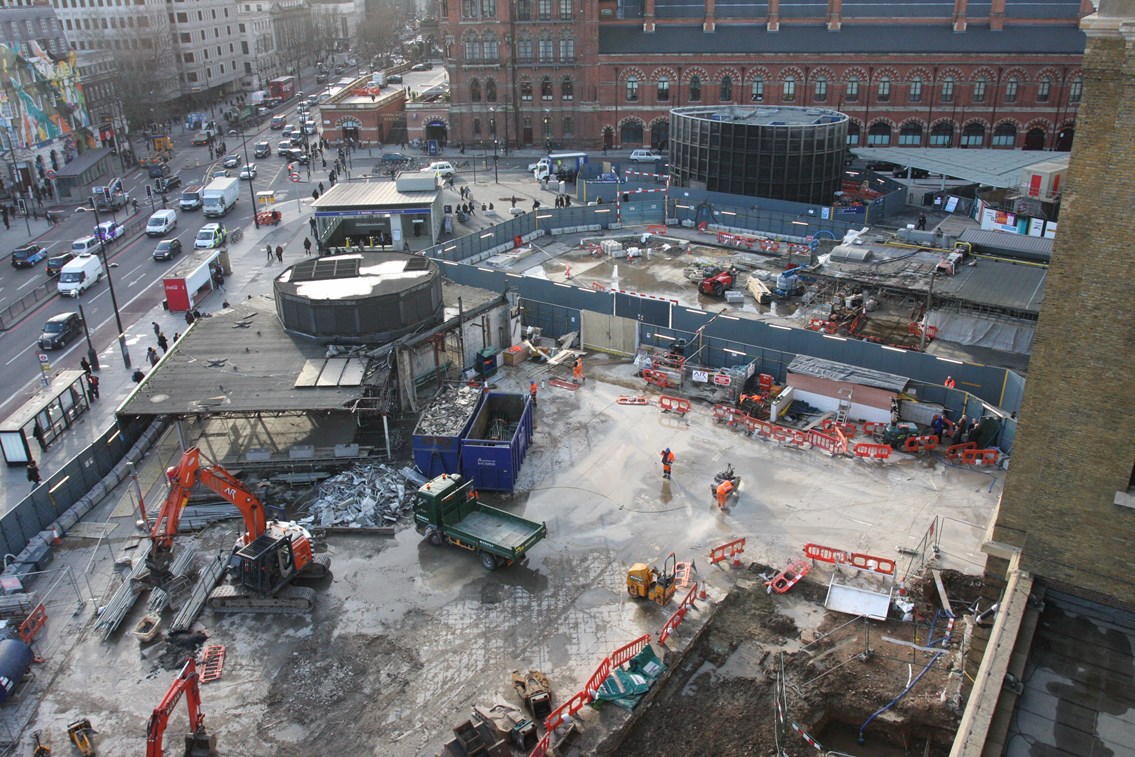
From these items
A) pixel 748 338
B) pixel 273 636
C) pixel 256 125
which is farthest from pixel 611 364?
pixel 256 125

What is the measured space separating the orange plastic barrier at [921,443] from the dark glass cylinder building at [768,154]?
33.9 metres

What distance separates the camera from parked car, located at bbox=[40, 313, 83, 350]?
47.6 metres

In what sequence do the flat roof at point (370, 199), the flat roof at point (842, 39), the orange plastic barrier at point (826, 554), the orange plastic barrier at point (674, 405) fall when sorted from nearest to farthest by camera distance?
1. the orange plastic barrier at point (826, 554)
2. the orange plastic barrier at point (674, 405)
3. the flat roof at point (370, 199)
4. the flat roof at point (842, 39)

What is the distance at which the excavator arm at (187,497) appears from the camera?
26.4m

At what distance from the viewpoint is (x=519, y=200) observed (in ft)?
245

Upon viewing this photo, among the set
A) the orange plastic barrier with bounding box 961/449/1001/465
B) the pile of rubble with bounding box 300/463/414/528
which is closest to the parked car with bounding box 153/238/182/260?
the pile of rubble with bounding box 300/463/414/528

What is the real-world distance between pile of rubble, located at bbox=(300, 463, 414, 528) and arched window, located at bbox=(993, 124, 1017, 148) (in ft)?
235

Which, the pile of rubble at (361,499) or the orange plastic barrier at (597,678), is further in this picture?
the pile of rubble at (361,499)

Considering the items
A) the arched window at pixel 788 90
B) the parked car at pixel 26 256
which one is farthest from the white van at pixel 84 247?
the arched window at pixel 788 90

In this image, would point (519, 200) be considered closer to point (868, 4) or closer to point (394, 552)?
point (868, 4)

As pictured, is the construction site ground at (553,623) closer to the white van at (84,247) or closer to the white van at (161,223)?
the white van at (84,247)

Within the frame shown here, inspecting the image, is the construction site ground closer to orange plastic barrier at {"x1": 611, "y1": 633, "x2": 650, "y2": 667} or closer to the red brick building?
orange plastic barrier at {"x1": 611, "y1": 633, "x2": 650, "y2": 667}

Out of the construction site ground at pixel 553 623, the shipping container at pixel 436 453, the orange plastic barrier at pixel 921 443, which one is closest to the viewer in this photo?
the construction site ground at pixel 553 623

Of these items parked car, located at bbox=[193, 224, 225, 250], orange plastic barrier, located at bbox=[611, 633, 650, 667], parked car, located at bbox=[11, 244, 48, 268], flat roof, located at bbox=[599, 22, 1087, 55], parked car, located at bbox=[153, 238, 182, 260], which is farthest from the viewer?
flat roof, located at bbox=[599, 22, 1087, 55]
